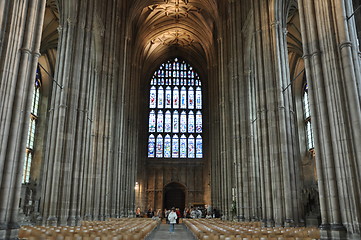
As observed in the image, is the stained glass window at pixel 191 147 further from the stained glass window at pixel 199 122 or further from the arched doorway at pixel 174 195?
the arched doorway at pixel 174 195

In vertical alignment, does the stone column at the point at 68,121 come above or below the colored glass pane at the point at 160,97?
below

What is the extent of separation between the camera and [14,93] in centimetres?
1016

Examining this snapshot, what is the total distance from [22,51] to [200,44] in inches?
1390

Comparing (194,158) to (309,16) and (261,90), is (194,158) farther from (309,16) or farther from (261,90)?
(309,16)

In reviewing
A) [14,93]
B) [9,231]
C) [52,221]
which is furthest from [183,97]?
[9,231]

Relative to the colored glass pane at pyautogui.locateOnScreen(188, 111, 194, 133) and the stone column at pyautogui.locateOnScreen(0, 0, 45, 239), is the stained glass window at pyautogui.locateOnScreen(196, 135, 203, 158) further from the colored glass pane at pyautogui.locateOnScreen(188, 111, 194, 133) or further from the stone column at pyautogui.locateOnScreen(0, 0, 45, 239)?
the stone column at pyautogui.locateOnScreen(0, 0, 45, 239)

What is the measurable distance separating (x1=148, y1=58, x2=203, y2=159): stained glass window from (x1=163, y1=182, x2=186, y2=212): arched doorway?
408cm

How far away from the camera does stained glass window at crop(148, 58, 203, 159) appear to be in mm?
44281

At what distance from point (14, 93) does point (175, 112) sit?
35.8 metres

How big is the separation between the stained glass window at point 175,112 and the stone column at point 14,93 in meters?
33.8

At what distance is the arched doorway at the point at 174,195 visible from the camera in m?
43.9

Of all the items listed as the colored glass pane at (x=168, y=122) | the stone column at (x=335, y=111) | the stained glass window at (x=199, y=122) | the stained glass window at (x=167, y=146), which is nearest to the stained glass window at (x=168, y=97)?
the colored glass pane at (x=168, y=122)

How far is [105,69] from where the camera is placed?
955 inches

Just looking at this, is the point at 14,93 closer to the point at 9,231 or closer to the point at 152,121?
the point at 9,231
